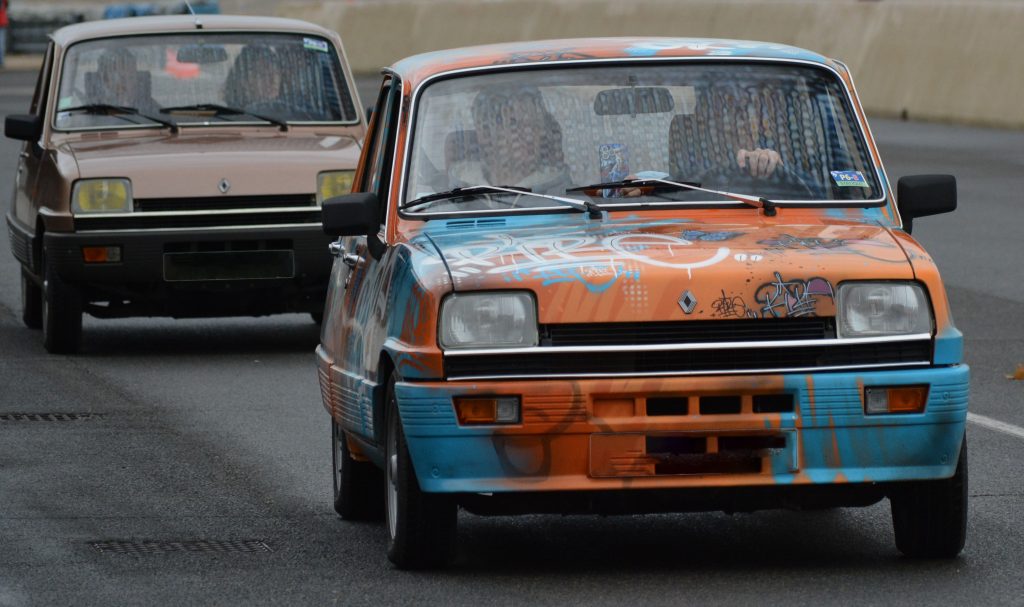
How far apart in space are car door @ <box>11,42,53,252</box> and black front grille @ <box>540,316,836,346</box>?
7711mm

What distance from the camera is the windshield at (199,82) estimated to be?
14.1 meters

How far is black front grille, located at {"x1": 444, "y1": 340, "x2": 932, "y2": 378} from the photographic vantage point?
659 centimetres

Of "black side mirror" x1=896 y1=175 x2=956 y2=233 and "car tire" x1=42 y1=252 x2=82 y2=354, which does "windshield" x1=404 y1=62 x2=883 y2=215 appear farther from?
"car tire" x1=42 y1=252 x2=82 y2=354

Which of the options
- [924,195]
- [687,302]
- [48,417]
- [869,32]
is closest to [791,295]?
[687,302]

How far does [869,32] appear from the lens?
33250mm

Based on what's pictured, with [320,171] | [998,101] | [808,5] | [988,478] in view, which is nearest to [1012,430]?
[988,478]

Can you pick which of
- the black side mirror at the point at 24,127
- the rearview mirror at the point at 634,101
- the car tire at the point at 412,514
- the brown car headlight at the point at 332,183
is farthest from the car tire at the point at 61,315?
the car tire at the point at 412,514

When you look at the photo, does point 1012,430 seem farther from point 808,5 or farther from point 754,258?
point 808,5

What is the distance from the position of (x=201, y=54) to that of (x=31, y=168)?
121 cm

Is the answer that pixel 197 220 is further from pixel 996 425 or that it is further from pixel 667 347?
pixel 667 347

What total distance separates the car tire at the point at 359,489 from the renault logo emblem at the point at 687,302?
5.82 feet

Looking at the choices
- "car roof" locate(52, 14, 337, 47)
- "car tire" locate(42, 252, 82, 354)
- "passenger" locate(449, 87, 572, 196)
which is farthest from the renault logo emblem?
"car roof" locate(52, 14, 337, 47)

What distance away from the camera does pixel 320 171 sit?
43.8ft

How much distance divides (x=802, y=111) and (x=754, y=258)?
1.16 meters
